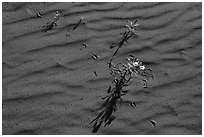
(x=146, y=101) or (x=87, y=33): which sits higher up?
(x=87, y=33)

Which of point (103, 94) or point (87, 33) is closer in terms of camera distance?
point (103, 94)

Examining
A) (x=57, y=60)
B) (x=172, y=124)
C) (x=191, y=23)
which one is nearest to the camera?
(x=172, y=124)

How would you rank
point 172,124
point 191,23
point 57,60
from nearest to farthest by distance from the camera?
point 172,124
point 57,60
point 191,23

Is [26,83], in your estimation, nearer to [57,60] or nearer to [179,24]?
[57,60]

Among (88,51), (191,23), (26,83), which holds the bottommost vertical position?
(26,83)

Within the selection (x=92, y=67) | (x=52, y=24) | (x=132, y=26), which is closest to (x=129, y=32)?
(x=132, y=26)

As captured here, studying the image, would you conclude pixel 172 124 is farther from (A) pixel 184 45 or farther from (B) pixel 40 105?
(B) pixel 40 105

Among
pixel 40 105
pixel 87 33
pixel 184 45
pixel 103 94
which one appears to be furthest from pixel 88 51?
pixel 184 45
